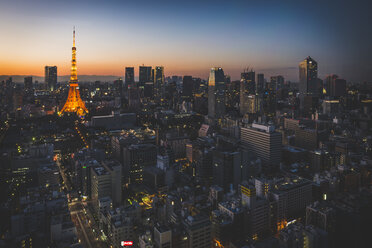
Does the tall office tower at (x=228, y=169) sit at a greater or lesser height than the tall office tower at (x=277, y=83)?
lesser

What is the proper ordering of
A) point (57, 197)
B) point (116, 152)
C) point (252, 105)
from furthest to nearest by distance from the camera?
1. point (252, 105)
2. point (116, 152)
3. point (57, 197)

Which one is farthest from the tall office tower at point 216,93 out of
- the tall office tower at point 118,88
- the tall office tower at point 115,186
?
the tall office tower at point 118,88

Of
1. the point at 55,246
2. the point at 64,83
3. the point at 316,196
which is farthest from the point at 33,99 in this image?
the point at 316,196

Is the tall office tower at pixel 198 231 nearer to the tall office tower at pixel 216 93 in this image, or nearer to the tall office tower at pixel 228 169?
the tall office tower at pixel 228 169

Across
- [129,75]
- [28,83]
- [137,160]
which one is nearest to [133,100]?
[28,83]

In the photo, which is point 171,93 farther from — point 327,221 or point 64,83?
point 327,221
